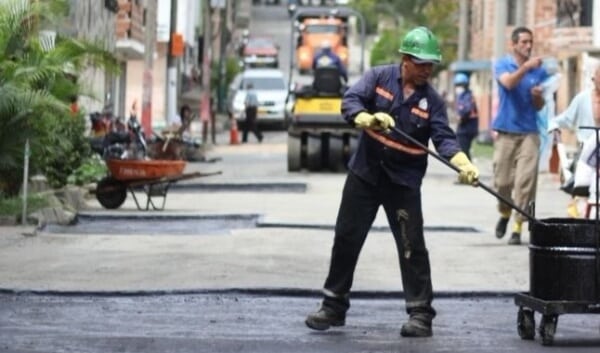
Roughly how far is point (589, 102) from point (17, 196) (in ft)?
22.1

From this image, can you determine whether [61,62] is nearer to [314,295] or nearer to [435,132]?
[314,295]

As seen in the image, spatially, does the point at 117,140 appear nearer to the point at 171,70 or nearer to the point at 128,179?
the point at 128,179

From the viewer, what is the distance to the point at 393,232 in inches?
448

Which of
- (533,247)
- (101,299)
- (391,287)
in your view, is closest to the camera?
(533,247)

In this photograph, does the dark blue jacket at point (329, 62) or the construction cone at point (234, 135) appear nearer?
the dark blue jacket at point (329, 62)

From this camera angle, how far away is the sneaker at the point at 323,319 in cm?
1125

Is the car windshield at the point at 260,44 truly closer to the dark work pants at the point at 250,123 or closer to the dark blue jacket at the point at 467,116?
the dark work pants at the point at 250,123

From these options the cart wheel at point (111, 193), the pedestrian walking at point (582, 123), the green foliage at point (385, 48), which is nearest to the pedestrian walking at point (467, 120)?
the cart wheel at point (111, 193)

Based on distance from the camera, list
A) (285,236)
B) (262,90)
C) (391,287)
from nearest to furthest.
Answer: (391,287) < (285,236) < (262,90)

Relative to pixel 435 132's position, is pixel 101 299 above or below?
below

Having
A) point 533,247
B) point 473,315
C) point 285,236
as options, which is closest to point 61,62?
point 285,236

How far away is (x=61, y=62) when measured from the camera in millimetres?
18828

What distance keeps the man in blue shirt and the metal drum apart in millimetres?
6460

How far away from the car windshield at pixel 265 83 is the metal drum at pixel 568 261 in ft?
169
